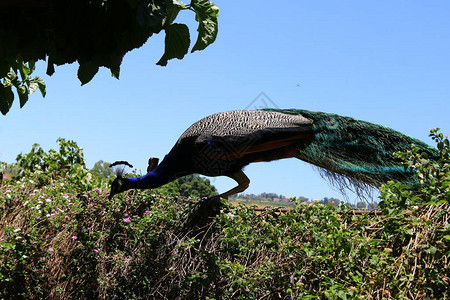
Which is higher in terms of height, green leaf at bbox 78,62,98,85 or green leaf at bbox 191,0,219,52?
green leaf at bbox 191,0,219,52

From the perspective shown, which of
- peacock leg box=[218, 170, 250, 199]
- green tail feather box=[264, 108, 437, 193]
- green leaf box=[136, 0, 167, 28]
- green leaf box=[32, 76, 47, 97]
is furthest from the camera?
peacock leg box=[218, 170, 250, 199]

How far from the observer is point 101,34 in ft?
8.18

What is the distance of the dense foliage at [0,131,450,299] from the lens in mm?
2783

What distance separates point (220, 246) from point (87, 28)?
7.06ft

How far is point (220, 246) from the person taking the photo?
397cm

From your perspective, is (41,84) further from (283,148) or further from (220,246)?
(283,148)

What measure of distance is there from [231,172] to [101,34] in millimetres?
2909

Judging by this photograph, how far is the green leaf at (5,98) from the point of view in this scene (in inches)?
135

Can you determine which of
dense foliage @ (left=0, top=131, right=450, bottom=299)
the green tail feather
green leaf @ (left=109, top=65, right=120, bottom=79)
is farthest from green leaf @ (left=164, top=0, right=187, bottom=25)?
the green tail feather

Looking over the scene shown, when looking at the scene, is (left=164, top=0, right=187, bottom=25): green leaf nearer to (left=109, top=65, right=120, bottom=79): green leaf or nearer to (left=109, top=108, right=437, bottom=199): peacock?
(left=109, top=65, right=120, bottom=79): green leaf

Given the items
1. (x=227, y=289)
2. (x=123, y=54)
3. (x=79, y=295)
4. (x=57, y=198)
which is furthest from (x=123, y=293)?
(x=123, y=54)

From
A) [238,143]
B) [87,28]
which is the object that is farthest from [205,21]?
[238,143]

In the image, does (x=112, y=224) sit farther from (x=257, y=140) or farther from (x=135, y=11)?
(x=135, y=11)

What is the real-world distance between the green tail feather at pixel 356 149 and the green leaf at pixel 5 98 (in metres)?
2.99
